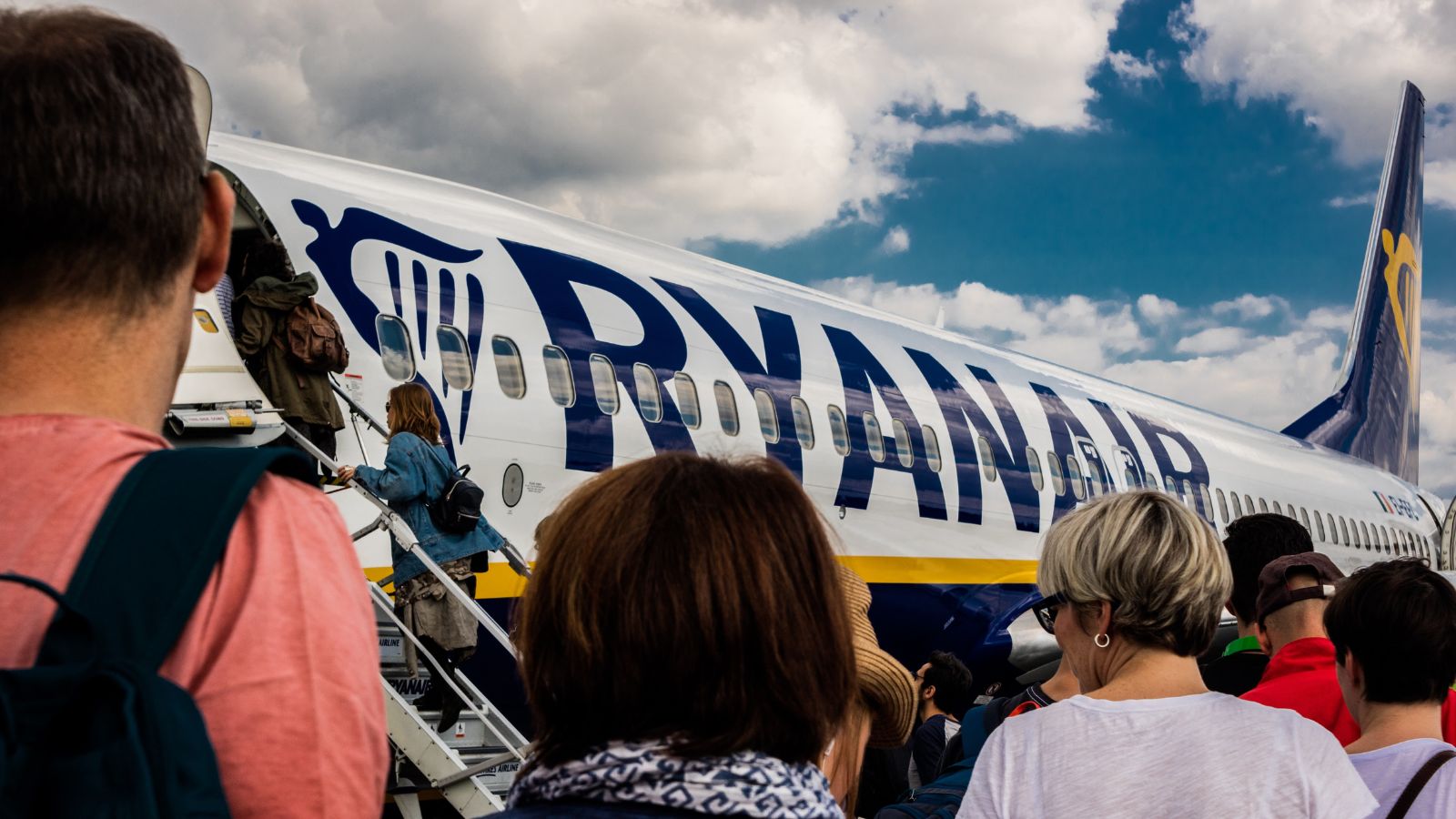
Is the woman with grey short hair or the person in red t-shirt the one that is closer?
the woman with grey short hair

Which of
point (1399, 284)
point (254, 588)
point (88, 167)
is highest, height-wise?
point (1399, 284)

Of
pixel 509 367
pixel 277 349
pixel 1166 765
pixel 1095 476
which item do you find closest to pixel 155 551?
pixel 1166 765

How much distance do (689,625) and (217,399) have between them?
4.33 m

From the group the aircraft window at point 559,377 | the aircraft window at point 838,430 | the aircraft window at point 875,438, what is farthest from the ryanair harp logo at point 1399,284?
the aircraft window at point 559,377

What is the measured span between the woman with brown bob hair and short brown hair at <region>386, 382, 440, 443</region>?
4.02 meters

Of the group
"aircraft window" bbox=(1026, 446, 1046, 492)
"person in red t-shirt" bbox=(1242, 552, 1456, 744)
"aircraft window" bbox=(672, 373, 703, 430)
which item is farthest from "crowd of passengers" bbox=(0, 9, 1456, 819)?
Answer: "aircraft window" bbox=(1026, 446, 1046, 492)

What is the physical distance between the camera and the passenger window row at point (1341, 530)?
597 inches

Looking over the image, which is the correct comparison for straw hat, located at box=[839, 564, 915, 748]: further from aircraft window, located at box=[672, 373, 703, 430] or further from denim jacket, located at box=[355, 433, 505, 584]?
aircraft window, located at box=[672, 373, 703, 430]

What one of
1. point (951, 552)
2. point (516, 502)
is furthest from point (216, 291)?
point (951, 552)

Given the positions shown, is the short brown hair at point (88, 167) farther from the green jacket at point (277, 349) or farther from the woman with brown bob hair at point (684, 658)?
the green jacket at point (277, 349)

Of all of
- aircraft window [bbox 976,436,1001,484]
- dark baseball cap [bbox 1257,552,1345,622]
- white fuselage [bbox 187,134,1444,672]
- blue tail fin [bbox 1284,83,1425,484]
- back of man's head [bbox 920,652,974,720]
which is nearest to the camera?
dark baseball cap [bbox 1257,552,1345,622]

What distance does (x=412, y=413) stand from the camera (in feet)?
17.5

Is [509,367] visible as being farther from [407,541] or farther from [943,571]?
[943,571]

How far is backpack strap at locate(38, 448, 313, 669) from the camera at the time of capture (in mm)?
975
